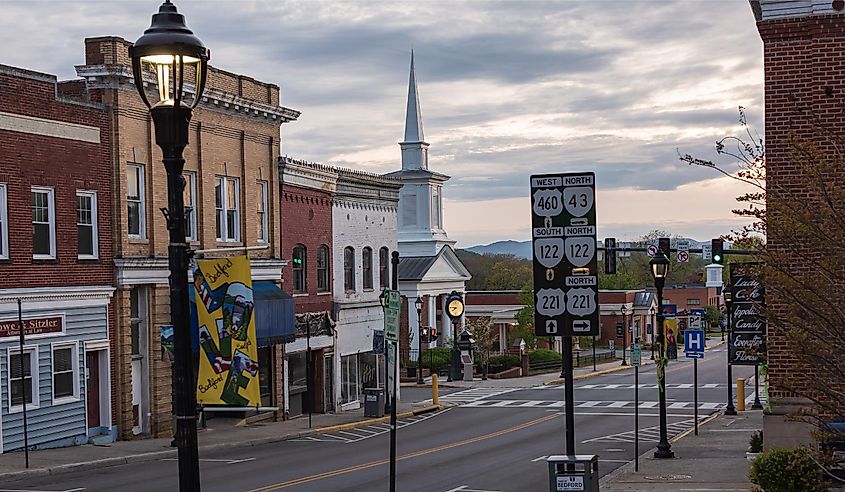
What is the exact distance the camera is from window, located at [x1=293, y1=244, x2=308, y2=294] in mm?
40503

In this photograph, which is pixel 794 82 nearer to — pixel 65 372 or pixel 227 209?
pixel 65 372

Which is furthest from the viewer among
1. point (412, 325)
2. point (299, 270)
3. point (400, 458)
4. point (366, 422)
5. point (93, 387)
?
point (412, 325)

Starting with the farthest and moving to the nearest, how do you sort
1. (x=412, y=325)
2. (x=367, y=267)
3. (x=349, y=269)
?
(x=412, y=325) → (x=367, y=267) → (x=349, y=269)

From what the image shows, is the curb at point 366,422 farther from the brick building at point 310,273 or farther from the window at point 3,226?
the window at point 3,226

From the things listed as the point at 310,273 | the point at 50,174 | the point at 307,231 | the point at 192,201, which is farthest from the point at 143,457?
the point at 307,231

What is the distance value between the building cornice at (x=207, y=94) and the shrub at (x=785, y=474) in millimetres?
18929

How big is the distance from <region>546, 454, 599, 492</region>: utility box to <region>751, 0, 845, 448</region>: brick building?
7092mm

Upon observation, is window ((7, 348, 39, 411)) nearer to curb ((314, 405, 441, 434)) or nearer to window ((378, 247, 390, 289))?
curb ((314, 405, 441, 434))

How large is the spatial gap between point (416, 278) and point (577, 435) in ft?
126

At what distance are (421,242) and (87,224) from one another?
164 feet

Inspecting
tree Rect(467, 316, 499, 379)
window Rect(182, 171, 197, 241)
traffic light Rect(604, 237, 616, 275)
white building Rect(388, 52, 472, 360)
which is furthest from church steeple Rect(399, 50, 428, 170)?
window Rect(182, 171, 197, 241)

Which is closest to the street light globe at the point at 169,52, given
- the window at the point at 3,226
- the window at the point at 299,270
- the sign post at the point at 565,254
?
the sign post at the point at 565,254

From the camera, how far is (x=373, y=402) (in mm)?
40156

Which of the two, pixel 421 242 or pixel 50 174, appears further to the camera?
pixel 421 242
